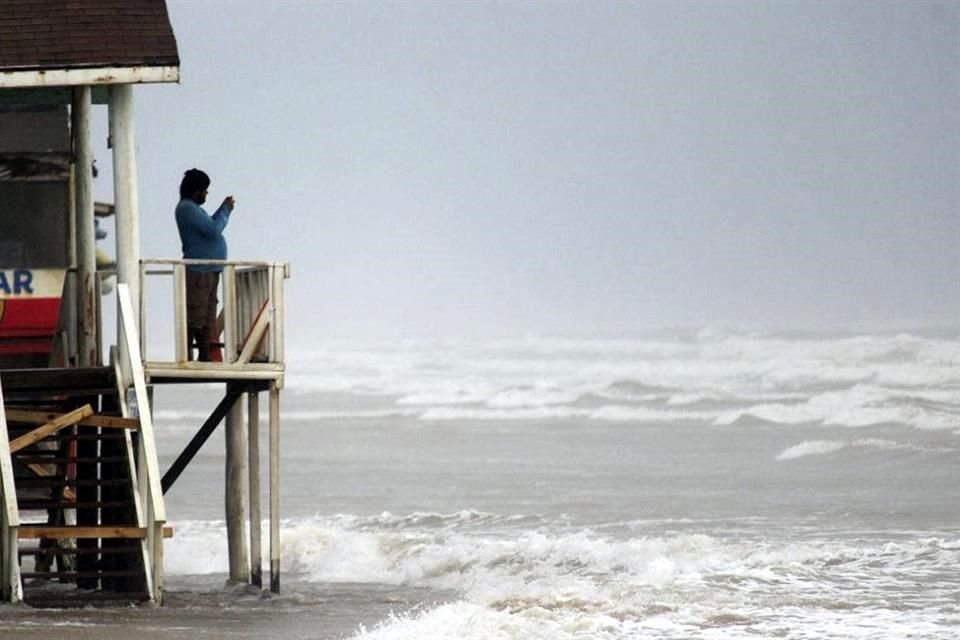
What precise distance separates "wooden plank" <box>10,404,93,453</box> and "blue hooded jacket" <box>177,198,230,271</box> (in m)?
1.97

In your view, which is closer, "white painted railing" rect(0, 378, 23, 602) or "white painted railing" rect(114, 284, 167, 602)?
"white painted railing" rect(0, 378, 23, 602)

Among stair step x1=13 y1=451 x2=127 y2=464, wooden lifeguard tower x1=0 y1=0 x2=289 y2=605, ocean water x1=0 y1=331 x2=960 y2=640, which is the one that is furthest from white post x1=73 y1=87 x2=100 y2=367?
ocean water x1=0 y1=331 x2=960 y2=640

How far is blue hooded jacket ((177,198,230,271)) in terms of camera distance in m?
19.6

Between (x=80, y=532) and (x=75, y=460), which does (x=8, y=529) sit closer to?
(x=80, y=532)

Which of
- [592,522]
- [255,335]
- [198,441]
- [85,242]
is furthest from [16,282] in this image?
[592,522]

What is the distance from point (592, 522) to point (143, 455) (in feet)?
35.3

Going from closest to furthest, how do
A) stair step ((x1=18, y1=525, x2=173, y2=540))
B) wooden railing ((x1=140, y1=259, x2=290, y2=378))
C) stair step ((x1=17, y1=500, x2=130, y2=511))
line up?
stair step ((x1=18, y1=525, x2=173, y2=540))
stair step ((x1=17, y1=500, x2=130, y2=511))
wooden railing ((x1=140, y1=259, x2=290, y2=378))

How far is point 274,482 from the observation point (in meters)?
19.8

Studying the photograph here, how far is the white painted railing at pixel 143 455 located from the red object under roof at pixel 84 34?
192 cm

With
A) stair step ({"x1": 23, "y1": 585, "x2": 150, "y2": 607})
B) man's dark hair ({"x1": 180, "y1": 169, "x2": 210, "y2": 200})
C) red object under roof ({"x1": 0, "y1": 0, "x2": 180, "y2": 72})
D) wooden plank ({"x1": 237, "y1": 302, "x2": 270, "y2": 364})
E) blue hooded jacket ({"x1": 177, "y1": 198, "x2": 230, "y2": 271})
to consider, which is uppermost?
red object under roof ({"x1": 0, "y1": 0, "x2": 180, "y2": 72})

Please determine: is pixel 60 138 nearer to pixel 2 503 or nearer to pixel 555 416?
pixel 2 503

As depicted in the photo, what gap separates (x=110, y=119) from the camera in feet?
61.4

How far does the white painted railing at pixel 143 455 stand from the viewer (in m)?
17.7

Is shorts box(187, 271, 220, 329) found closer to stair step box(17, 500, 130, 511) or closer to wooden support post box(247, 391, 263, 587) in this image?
wooden support post box(247, 391, 263, 587)
